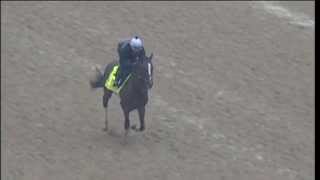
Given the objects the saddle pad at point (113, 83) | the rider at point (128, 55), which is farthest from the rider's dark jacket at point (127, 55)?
the saddle pad at point (113, 83)

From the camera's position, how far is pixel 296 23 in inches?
823

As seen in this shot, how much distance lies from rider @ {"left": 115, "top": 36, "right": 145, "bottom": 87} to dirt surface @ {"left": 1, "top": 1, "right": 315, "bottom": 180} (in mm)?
1402

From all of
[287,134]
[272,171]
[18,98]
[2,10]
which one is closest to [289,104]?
[287,134]

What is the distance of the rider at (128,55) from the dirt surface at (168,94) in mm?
1402

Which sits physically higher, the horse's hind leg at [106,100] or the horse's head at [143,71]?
the horse's head at [143,71]

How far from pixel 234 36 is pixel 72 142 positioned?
676 centimetres

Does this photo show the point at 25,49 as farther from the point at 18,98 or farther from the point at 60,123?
the point at 60,123

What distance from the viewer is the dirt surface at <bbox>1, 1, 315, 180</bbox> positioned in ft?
46.2

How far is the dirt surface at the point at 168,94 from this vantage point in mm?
14070

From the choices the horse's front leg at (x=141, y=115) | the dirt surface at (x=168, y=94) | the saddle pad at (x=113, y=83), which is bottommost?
the dirt surface at (x=168, y=94)

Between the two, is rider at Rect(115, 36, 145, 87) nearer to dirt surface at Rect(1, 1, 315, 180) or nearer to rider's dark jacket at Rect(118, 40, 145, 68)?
rider's dark jacket at Rect(118, 40, 145, 68)

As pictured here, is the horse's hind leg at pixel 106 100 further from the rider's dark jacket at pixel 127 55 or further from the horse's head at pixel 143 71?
the horse's head at pixel 143 71

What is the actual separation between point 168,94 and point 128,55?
323 centimetres

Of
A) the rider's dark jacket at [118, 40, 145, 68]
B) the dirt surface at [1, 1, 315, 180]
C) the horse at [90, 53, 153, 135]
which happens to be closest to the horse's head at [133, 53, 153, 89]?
the horse at [90, 53, 153, 135]
